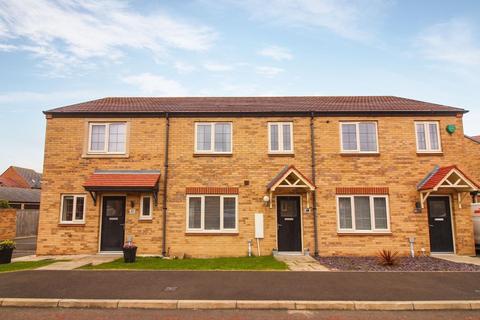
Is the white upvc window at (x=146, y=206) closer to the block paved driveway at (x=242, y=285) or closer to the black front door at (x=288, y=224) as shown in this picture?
the block paved driveway at (x=242, y=285)

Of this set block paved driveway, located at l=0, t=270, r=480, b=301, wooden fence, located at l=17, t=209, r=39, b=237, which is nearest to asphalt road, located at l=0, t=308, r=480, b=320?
block paved driveway, located at l=0, t=270, r=480, b=301

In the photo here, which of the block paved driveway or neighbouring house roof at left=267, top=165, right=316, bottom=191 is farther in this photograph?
neighbouring house roof at left=267, top=165, right=316, bottom=191

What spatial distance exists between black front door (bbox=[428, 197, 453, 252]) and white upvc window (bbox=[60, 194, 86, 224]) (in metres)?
14.0

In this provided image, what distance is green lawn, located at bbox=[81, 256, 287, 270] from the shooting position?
10062 mm

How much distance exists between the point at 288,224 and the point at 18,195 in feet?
86.5

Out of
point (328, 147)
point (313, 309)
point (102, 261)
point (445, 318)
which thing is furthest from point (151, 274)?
point (328, 147)

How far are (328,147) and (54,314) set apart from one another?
10.8m

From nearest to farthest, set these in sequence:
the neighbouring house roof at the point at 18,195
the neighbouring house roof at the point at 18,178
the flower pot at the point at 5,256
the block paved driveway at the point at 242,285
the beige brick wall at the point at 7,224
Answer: the block paved driveway at the point at 242,285 < the flower pot at the point at 5,256 < the beige brick wall at the point at 7,224 < the neighbouring house roof at the point at 18,195 < the neighbouring house roof at the point at 18,178

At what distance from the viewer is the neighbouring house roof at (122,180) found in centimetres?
1209

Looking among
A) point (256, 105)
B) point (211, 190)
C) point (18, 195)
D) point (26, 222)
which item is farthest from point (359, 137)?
point (18, 195)

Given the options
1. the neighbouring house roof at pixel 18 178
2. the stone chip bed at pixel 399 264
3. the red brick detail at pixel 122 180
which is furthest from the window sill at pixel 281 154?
the neighbouring house roof at pixel 18 178

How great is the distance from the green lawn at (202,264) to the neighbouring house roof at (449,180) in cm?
652

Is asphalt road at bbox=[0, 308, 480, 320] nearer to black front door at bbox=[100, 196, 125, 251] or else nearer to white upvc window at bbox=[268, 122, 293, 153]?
black front door at bbox=[100, 196, 125, 251]

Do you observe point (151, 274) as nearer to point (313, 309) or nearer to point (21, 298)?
point (21, 298)
